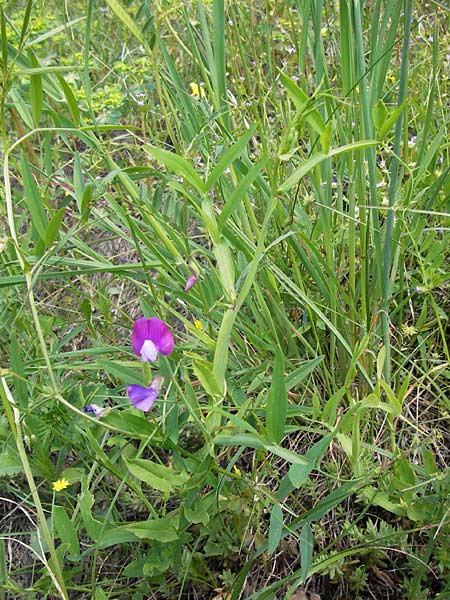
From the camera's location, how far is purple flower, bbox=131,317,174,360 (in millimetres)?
816

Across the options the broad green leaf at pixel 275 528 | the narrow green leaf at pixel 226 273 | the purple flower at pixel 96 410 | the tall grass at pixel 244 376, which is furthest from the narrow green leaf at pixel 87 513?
the narrow green leaf at pixel 226 273

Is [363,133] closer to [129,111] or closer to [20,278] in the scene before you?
[20,278]

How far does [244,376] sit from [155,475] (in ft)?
0.83

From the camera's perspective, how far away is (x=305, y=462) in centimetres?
80

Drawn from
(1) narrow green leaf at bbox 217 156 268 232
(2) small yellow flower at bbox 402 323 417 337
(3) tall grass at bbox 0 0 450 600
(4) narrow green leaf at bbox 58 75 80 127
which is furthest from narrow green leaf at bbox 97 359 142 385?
(2) small yellow flower at bbox 402 323 417 337

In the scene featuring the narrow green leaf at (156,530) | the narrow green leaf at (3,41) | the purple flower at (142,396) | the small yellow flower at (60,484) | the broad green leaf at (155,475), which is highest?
the narrow green leaf at (3,41)

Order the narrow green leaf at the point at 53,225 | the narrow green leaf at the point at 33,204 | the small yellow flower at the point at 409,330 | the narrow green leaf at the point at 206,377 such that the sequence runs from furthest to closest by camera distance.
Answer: the small yellow flower at the point at 409,330 < the narrow green leaf at the point at 33,204 < the narrow green leaf at the point at 53,225 < the narrow green leaf at the point at 206,377

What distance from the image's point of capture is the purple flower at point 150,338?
0.82m

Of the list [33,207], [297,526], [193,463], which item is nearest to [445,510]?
[297,526]

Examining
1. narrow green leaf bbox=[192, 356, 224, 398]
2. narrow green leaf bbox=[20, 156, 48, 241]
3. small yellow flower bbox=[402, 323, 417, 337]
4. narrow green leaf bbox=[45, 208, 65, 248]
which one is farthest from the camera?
small yellow flower bbox=[402, 323, 417, 337]

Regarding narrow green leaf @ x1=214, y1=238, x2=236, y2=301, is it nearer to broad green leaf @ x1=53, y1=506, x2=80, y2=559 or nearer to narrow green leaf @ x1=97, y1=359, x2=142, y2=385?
narrow green leaf @ x1=97, y1=359, x2=142, y2=385

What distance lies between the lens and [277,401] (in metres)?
0.78

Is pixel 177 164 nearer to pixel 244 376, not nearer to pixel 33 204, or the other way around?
pixel 33 204

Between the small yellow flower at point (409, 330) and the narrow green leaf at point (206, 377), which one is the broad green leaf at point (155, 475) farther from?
the small yellow flower at point (409, 330)
